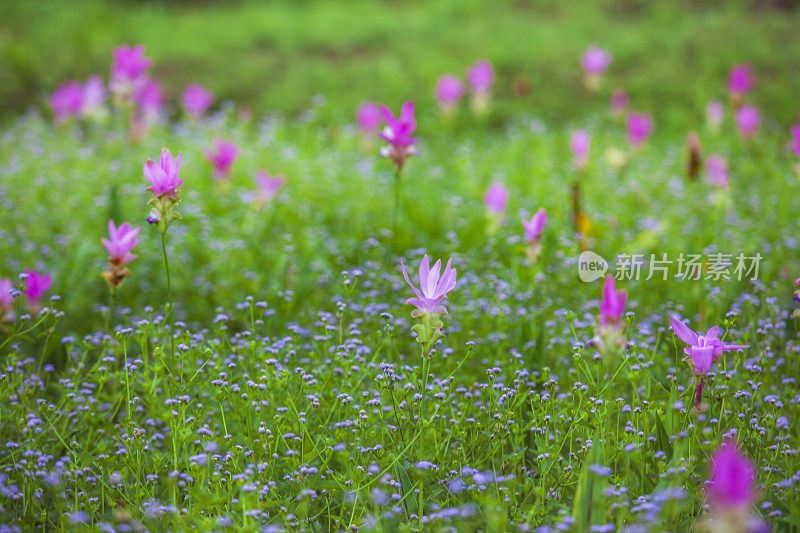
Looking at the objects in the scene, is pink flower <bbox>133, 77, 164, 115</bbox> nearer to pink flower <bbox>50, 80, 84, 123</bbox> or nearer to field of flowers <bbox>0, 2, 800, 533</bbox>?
field of flowers <bbox>0, 2, 800, 533</bbox>

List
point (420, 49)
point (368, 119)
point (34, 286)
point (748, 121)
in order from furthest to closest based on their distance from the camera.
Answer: point (420, 49)
point (368, 119)
point (748, 121)
point (34, 286)

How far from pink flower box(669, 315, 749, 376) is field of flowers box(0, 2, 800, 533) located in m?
0.01

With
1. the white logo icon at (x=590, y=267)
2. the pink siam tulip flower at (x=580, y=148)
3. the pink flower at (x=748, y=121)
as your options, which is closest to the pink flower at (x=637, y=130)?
Answer: the pink flower at (x=748, y=121)

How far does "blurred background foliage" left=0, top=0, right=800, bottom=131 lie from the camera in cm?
755

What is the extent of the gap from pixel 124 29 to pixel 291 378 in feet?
29.8

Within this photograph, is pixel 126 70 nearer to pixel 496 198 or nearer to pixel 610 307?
pixel 496 198

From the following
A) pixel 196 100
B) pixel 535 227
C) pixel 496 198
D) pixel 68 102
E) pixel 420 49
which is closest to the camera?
pixel 535 227

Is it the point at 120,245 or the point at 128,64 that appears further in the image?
the point at 128,64

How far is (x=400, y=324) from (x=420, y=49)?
21.8 feet

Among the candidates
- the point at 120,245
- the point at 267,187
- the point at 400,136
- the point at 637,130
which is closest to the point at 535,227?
the point at 400,136

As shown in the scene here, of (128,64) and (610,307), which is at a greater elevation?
(128,64)

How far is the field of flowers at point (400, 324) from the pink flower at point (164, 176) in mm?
11

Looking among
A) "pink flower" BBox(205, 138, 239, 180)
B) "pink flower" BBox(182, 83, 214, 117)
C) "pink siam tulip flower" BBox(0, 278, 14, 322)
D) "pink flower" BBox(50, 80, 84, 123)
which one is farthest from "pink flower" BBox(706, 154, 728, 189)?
"pink flower" BBox(50, 80, 84, 123)

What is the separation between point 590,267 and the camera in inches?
142
